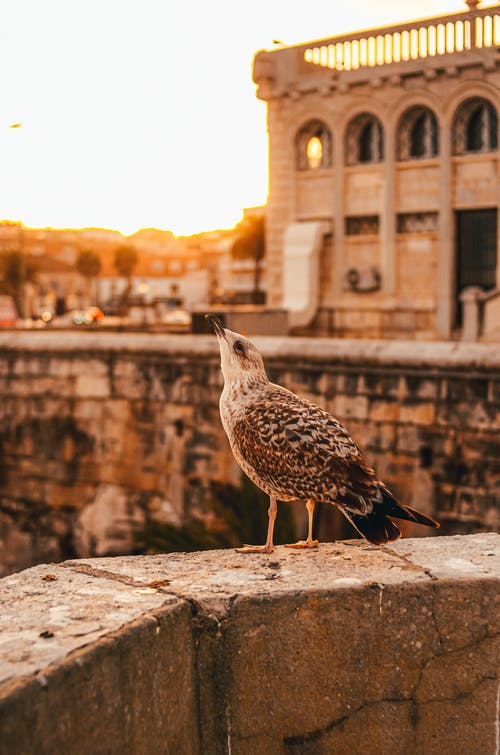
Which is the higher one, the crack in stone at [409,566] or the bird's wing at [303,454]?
the bird's wing at [303,454]

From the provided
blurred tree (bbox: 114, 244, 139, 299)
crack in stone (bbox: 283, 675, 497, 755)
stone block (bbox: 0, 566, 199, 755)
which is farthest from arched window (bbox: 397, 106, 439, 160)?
blurred tree (bbox: 114, 244, 139, 299)

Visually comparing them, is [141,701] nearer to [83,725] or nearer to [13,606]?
[83,725]

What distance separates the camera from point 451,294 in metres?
21.8

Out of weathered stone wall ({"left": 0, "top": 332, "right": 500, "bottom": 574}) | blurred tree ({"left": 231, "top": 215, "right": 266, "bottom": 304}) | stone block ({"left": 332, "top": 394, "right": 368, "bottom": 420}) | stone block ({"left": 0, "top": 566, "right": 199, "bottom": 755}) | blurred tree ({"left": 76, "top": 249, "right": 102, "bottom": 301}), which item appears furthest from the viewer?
blurred tree ({"left": 76, "top": 249, "right": 102, "bottom": 301})

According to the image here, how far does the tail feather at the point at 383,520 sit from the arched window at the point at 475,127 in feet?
61.7

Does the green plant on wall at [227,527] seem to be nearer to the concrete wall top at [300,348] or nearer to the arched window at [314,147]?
the concrete wall top at [300,348]

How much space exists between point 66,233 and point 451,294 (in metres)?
93.8

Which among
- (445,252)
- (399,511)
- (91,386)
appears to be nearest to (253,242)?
(445,252)

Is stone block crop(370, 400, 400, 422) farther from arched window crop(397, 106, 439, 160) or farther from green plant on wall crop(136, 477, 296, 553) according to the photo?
arched window crop(397, 106, 439, 160)

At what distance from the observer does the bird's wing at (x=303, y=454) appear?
3.40 metres

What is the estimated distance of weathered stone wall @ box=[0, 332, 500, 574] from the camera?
10914mm

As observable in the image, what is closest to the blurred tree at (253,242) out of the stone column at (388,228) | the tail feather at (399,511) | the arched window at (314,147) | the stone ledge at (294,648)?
the arched window at (314,147)

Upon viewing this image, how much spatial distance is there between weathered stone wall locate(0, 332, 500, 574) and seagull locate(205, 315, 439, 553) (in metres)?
7.36

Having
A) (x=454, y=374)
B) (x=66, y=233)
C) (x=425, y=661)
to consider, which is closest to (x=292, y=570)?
(x=425, y=661)
